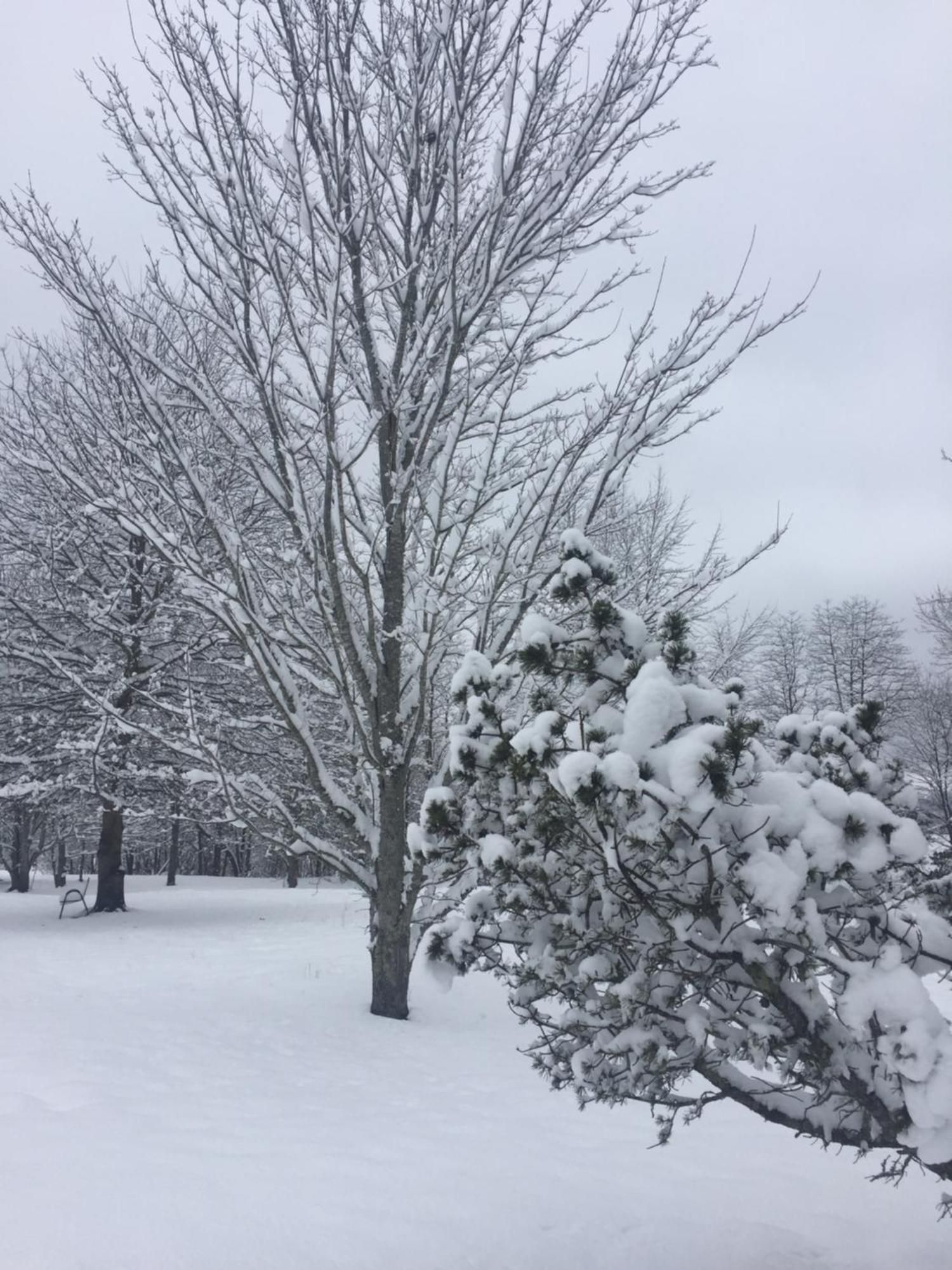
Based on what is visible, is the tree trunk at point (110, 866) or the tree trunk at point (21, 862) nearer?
the tree trunk at point (110, 866)

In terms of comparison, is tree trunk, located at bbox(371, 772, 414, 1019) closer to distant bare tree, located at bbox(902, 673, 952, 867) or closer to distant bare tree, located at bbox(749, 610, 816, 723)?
distant bare tree, located at bbox(902, 673, 952, 867)

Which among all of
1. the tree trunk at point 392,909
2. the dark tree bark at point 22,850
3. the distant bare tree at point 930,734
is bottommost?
the dark tree bark at point 22,850

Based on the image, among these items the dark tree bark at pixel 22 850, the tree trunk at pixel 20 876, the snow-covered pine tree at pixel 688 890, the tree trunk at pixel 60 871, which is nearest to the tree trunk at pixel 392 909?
the snow-covered pine tree at pixel 688 890

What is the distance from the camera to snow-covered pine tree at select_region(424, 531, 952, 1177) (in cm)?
221

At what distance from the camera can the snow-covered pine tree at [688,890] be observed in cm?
221

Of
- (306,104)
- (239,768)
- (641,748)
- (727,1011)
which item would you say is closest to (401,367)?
(306,104)

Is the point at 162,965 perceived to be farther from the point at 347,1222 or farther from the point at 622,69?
the point at 622,69

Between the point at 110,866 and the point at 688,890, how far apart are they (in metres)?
13.0

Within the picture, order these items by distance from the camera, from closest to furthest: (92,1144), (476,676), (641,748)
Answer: (641,748)
(476,676)
(92,1144)

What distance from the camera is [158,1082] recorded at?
418 cm

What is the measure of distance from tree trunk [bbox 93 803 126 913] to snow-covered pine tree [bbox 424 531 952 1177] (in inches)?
470

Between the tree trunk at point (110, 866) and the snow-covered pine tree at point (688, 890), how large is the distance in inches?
470

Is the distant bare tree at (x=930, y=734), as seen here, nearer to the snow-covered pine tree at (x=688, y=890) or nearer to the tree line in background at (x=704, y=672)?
the tree line in background at (x=704, y=672)

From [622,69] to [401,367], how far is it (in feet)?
8.00
